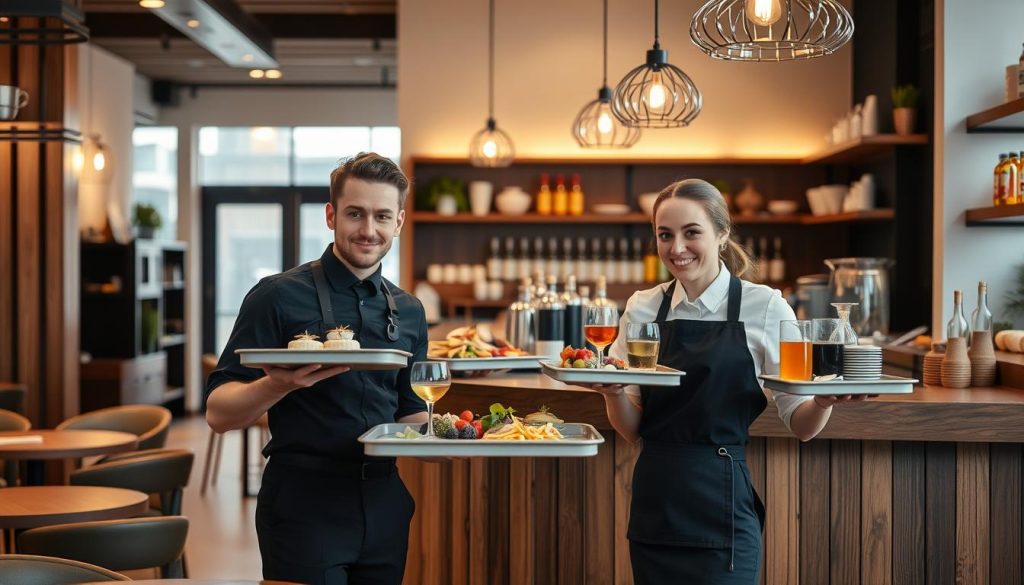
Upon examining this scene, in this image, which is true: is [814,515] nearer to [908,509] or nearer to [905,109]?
[908,509]

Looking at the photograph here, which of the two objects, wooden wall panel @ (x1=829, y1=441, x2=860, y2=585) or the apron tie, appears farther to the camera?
wooden wall panel @ (x1=829, y1=441, x2=860, y2=585)

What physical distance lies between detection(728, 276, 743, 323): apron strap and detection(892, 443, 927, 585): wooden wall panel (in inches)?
39.0

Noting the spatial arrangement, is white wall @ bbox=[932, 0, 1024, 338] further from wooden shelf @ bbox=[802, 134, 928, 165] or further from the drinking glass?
the drinking glass

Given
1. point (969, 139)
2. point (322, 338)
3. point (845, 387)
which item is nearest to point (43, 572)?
point (322, 338)

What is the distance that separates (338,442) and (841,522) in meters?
1.70

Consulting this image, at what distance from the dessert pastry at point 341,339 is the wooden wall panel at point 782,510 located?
158 centimetres

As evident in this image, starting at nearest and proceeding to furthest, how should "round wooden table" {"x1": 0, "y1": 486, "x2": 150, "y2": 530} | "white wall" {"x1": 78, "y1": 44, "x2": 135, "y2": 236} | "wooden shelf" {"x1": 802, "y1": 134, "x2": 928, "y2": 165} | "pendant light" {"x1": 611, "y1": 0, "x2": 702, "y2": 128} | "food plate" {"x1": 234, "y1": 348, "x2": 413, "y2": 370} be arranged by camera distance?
1. "food plate" {"x1": 234, "y1": 348, "x2": 413, "y2": 370}
2. "round wooden table" {"x1": 0, "y1": 486, "x2": 150, "y2": 530}
3. "pendant light" {"x1": 611, "y1": 0, "x2": 702, "y2": 128}
4. "wooden shelf" {"x1": 802, "y1": 134, "x2": 928, "y2": 165}
5. "white wall" {"x1": 78, "y1": 44, "x2": 135, "y2": 236}

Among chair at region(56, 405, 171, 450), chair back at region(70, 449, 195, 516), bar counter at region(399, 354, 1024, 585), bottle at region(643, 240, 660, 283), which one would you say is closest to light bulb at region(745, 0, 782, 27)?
bar counter at region(399, 354, 1024, 585)

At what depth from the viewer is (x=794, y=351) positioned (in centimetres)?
252

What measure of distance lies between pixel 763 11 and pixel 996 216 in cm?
255

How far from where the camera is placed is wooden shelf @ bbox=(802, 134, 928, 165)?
22.6 ft

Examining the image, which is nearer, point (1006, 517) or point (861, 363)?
point (861, 363)

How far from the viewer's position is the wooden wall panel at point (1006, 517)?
10.8ft

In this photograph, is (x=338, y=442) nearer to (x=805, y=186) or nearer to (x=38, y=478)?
(x=38, y=478)
